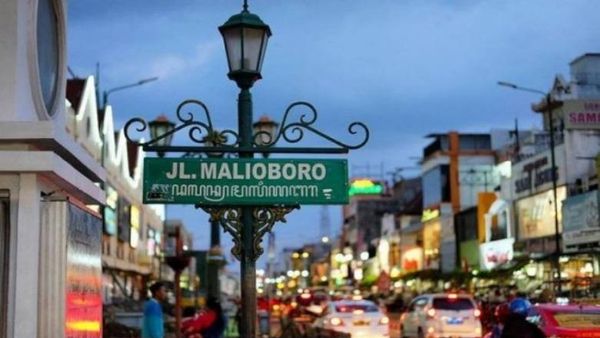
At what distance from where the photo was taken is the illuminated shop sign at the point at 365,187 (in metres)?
120

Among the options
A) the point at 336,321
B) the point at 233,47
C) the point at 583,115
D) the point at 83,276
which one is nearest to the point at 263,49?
the point at 233,47

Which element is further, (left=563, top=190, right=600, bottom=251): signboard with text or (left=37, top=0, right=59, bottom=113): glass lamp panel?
(left=563, top=190, right=600, bottom=251): signboard with text

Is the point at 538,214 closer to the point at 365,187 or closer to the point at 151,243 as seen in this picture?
the point at 151,243

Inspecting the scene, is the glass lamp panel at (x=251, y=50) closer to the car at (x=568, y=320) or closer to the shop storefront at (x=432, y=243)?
the car at (x=568, y=320)

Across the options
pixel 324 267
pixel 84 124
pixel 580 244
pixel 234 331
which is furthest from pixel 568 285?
pixel 324 267

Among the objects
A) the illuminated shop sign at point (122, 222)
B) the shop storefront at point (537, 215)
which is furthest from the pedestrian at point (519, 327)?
the illuminated shop sign at point (122, 222)

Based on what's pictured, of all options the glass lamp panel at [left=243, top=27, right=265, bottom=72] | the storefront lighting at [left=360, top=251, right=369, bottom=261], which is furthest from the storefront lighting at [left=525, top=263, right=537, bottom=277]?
the storefront lighting at [left=360, top=251, right=369, bottom=261]

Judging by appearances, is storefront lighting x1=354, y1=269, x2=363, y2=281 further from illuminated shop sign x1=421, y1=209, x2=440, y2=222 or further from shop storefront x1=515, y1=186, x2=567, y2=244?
shop storefront x1=515, y1=186, x2=567, y2=244

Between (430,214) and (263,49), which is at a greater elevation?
(430,214)

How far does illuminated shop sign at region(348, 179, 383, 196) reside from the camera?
392ft

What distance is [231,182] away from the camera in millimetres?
8594

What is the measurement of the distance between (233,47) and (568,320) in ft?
26.2

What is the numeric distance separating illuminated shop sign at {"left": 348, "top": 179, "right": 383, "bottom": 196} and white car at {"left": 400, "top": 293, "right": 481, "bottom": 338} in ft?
297

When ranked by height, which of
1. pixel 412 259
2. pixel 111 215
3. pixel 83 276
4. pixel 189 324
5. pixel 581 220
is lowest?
pixel 189 324
